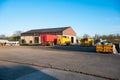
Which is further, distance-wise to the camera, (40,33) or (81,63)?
(40,33)

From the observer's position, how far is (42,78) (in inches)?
237

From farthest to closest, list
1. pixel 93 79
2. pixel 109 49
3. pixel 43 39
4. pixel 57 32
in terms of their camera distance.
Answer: pixel 57 32 < pixel 43 39 < pixel 109 49 < pixel 93 79

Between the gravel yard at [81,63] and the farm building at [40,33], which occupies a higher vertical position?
the farm building at [40,33]

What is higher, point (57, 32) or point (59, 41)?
point (57, 32)

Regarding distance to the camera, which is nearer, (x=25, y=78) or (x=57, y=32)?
(x=25, y=78)

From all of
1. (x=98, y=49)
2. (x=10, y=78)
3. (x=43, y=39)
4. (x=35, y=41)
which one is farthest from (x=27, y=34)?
(x=10, y=78)

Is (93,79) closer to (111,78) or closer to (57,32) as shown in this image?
(111,78)

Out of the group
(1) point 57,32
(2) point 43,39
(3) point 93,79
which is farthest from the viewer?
(1) point 57,32

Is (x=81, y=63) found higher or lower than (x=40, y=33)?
lower

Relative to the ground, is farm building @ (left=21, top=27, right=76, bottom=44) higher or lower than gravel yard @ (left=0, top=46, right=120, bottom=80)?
higher

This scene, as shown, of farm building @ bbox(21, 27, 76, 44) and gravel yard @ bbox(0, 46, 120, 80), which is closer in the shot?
gravel yard @ bbox(0, 46, 120, 80)

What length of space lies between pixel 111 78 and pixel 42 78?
3183 millimetres

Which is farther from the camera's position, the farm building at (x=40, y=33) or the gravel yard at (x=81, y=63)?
the farm building at (x=40, y=33)

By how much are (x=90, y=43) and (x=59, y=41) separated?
928 cm
